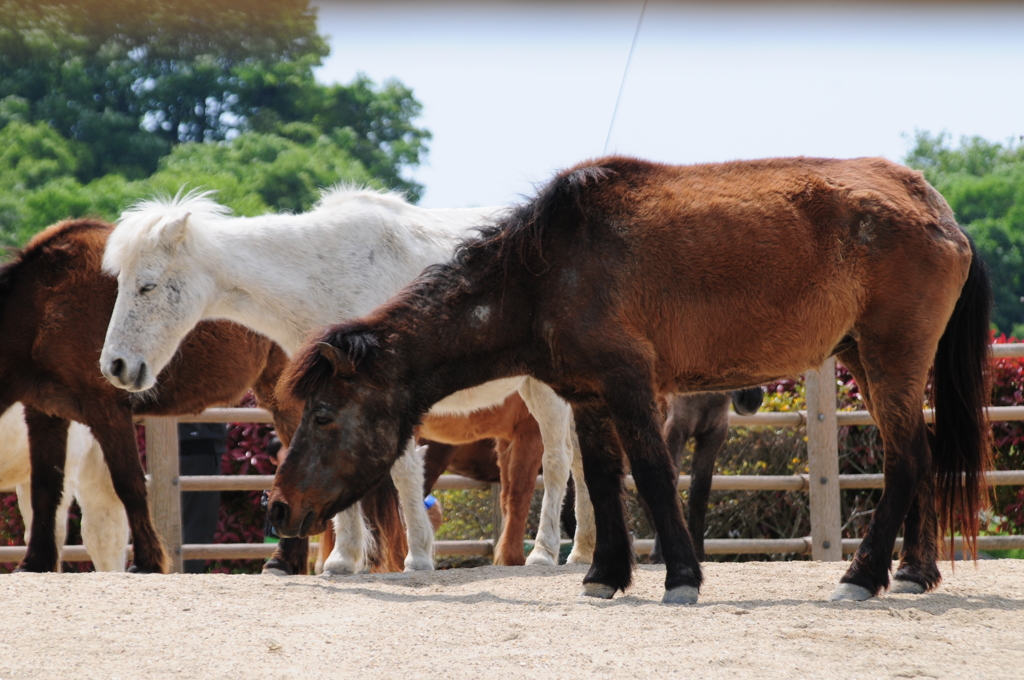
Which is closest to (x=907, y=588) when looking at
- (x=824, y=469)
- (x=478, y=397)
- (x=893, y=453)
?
(x=893, y=453)

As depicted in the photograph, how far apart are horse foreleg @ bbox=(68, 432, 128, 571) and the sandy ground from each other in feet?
7.64

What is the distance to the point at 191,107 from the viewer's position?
42.3m

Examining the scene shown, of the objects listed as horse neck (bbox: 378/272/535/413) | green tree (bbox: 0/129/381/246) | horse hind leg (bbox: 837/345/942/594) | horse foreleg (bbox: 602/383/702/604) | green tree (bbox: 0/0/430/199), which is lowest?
horse hind leg (bbox: 837/345/942/594)

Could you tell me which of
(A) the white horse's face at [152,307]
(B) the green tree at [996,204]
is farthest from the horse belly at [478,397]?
Answer: (B) the green tree at [996,204]

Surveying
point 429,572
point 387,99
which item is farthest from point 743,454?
point 387,99

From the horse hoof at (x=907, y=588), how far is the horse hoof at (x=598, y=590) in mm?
1169

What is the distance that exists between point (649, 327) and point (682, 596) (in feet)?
3.48

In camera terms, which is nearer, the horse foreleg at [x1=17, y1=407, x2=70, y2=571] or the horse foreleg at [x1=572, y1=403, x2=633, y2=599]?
the horse foreleg at [x1=572, y1=403, x2=633, y2=599]

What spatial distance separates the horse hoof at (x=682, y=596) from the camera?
3.66 metres

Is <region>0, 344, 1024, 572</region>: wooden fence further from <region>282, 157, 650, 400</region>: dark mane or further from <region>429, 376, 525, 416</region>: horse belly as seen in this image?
<region>282, 157, 650, 400</region>: dark mane

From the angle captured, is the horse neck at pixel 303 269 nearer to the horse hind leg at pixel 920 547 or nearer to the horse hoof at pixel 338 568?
the horse hoof at pixel 338 568

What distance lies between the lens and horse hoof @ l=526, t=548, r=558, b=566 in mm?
5875

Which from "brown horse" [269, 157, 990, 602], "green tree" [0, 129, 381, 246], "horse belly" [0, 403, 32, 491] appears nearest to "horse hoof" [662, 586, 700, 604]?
"brown horse" [269, 157, 990, 602]

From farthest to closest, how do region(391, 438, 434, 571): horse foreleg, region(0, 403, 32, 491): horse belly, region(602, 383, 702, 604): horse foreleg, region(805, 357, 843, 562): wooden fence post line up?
1. region(805, 357, 843, 562): wooden fence post
2. region(0, 403, 32, 491): horse belly
3. region(391, 438, 434, 571): horse foreleg
4. region(602, 383, 702, 604): horse foreleg
